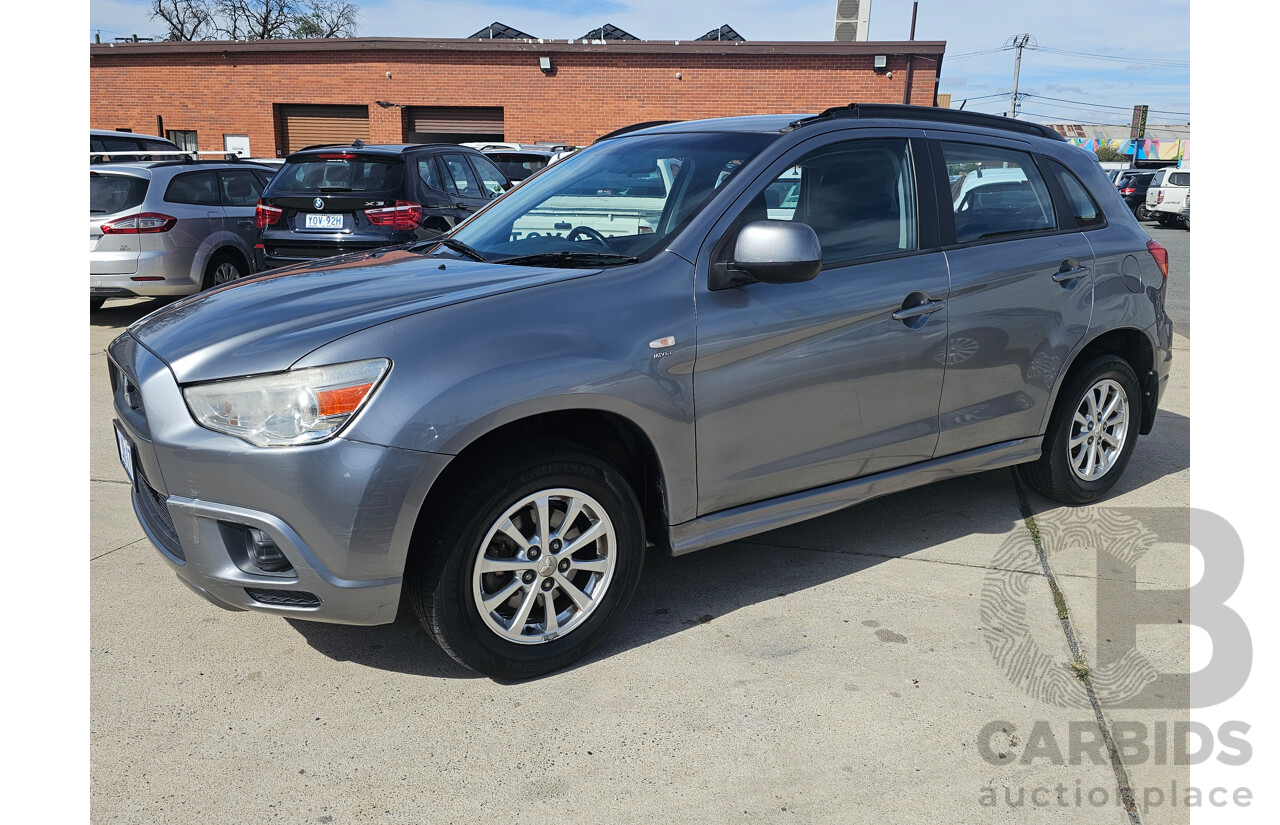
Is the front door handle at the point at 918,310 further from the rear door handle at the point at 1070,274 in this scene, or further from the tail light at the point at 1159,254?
the tail light at the point at 1159,254

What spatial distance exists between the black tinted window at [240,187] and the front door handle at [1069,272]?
8.46 metres

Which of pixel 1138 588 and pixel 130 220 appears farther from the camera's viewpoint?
pixel 130 220

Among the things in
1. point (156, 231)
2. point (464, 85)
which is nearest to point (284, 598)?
point (156, 231)

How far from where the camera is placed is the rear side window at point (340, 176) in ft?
29.6

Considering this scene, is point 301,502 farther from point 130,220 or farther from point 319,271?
point 130,220

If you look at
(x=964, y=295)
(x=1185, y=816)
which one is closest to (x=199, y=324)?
(x=964, y=295)

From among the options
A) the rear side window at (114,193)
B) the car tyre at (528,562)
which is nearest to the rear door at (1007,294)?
the car tyre at (528,562)

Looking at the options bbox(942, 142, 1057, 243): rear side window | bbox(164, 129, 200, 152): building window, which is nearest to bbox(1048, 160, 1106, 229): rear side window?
bbox(942, 142, 1057, 243): rear side window

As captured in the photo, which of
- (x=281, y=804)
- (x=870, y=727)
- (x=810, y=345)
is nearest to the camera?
(x=281, y=804)

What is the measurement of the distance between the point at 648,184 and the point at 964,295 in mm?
1370

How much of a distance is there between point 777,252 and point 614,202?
2.82 ft

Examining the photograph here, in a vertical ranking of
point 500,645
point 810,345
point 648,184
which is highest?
point 648,184

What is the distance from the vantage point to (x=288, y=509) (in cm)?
278

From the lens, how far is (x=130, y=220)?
29.5 ft
